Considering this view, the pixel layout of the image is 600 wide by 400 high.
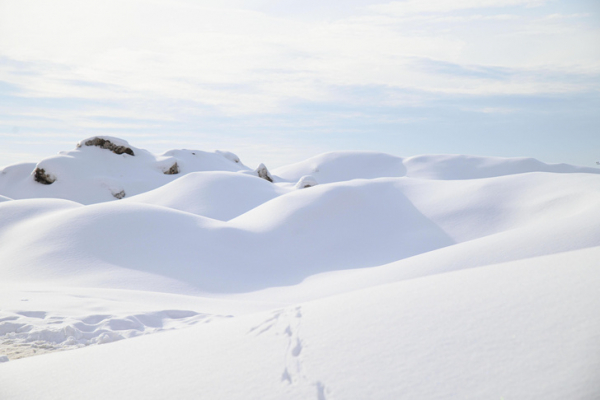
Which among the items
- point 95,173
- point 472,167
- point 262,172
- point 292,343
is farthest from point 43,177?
point 472,167

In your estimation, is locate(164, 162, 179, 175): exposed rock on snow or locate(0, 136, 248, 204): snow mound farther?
locate(164, 162, 179, 175): exposed rock on snow

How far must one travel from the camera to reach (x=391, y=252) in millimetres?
8578

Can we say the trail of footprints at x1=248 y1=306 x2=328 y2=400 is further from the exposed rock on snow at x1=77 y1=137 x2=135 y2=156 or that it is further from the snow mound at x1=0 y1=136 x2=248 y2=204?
the exposed rock on snow at x1=77 y1=137 x2=135 y2=156

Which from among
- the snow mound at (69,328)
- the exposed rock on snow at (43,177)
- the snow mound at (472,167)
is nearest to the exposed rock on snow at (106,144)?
the exposed rock on snow at (43,177)

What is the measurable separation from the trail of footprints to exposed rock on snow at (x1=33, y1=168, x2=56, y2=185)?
2110 cm

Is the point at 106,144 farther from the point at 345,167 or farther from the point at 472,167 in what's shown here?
the point at 472,167


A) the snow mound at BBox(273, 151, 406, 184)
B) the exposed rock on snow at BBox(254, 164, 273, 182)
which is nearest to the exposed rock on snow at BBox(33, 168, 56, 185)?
the exposed rock on snow at BBox(254, 164, 273, 182)

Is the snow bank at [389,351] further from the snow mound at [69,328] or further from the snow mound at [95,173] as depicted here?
the snow mound at [95,173]

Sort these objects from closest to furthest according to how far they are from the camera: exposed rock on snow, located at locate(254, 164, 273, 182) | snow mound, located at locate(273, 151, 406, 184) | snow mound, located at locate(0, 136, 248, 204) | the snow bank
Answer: the snow bank < snow mound, located at locate(0, 136, 248, 204) < exposed rock on snow, located at locate(254, 164, 273, 182) < snow mound, located at locate(273, 151, 406, 184)

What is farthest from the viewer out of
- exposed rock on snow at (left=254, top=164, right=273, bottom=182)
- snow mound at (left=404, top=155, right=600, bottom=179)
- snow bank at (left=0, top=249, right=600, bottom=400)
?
snow mound at (left=404, top=155, right=600, bottom=179)

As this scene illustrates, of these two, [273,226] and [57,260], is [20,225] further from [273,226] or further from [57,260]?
[273,226]

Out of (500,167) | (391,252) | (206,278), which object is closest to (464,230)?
(391,252)

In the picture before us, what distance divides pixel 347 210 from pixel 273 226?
1.93m

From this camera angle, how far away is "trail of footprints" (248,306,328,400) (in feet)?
5.71
